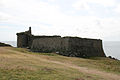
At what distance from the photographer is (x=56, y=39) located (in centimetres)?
3195

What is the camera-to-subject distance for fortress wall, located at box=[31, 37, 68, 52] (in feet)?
Result: 101

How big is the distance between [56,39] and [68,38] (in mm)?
2844

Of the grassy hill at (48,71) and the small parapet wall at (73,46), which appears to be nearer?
the grassy hill at (48,71)

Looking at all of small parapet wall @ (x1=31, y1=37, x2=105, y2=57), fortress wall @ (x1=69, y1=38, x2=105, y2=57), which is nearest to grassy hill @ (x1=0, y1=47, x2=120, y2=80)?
small parapet wall @ (x1=31, y1=37, x2=105, y2=57)

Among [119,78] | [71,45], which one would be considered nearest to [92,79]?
[119,78]

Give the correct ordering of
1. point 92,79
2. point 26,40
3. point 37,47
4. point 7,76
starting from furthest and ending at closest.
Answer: point 26,40 → point 37,47 → point 92,79 → point 7,76

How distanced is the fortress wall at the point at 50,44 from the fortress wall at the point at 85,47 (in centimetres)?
134

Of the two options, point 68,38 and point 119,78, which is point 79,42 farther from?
point 119,78

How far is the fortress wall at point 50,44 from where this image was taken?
101ft

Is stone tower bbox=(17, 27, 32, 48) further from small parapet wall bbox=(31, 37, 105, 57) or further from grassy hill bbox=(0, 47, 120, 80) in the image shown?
grassy hill bbox=(0, 47, 120, 80)

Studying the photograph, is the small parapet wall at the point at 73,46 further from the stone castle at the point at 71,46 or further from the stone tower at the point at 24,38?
the stone tower at the point at 24,38

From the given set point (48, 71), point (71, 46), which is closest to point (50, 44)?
point (71, 46)

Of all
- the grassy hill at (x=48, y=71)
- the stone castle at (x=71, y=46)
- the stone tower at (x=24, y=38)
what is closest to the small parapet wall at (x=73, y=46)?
the stone castle at (x=71, y=46)

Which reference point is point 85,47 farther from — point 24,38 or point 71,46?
point 24,38
